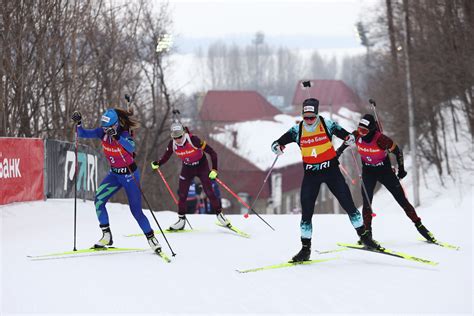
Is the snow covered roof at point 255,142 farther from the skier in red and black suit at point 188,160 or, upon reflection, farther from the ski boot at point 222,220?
the skier in red and black suit at point 188,160

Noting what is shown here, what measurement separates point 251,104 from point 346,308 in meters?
71.7

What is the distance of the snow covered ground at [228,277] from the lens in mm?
5684

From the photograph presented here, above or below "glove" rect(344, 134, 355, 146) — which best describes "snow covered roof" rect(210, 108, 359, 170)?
below

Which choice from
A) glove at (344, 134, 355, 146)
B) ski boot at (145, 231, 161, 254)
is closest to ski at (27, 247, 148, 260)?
ski boot at (145, 231, 161, 254)

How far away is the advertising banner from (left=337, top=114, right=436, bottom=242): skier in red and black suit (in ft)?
19.6

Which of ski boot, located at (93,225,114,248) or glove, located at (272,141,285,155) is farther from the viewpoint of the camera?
ski boot, located at (93,225,114,248)

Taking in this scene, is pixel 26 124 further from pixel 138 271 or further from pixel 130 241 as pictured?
pixel 138 271

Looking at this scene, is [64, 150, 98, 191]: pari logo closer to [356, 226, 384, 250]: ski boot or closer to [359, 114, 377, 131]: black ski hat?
[359, 114, 377, 131]: black ski hat

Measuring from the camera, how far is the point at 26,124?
17297 millimetres

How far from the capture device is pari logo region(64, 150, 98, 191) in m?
13.6

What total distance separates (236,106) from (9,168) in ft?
211

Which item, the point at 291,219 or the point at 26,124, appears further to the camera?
the point at 26,124

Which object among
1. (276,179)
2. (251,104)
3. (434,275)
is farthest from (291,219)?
(251,104)

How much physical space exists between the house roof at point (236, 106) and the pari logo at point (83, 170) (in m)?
56.5
